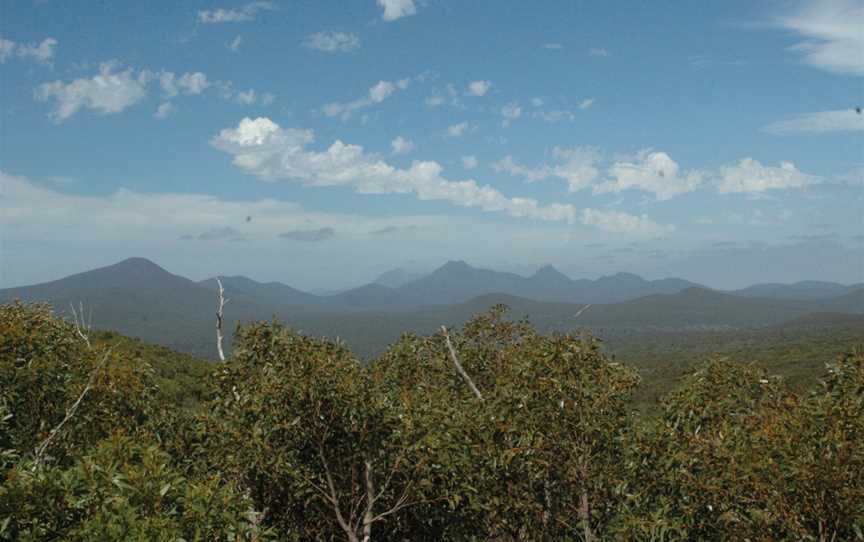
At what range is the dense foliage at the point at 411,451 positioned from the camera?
9.34 meters

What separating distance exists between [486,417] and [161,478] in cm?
720

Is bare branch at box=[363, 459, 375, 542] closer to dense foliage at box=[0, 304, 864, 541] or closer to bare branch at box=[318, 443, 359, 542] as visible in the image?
dense foliage at box=[0, 304, 864, 541]

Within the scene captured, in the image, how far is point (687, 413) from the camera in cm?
1479

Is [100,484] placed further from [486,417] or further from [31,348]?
[31,348]

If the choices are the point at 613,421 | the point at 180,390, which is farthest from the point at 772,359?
the point at 613,421

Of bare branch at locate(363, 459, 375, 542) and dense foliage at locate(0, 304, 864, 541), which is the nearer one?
dense foliage at locate(0, 304, 864, 541)

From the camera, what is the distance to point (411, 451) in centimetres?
1410

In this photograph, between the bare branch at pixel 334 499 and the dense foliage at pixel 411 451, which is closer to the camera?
the dense foliage at pixel 411 451

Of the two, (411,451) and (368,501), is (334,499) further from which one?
(411,451)

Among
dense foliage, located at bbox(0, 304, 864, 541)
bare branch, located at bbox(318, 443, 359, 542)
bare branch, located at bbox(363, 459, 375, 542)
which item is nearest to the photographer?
dense foliage, located at bbox(0, 304, 864, 541)

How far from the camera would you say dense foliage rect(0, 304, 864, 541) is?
30.6 ft

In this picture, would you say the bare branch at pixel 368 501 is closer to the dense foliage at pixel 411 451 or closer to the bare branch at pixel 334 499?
the dense foliage at pixel 411 451

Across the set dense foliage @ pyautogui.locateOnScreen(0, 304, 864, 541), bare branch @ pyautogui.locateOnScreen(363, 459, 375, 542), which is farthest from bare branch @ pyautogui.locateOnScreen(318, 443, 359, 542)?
bare branch @ pyautogui.locateOnScreen(363, 459, 375, 542)

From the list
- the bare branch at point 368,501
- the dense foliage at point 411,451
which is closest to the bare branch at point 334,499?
the dense foliage at point 411,451
